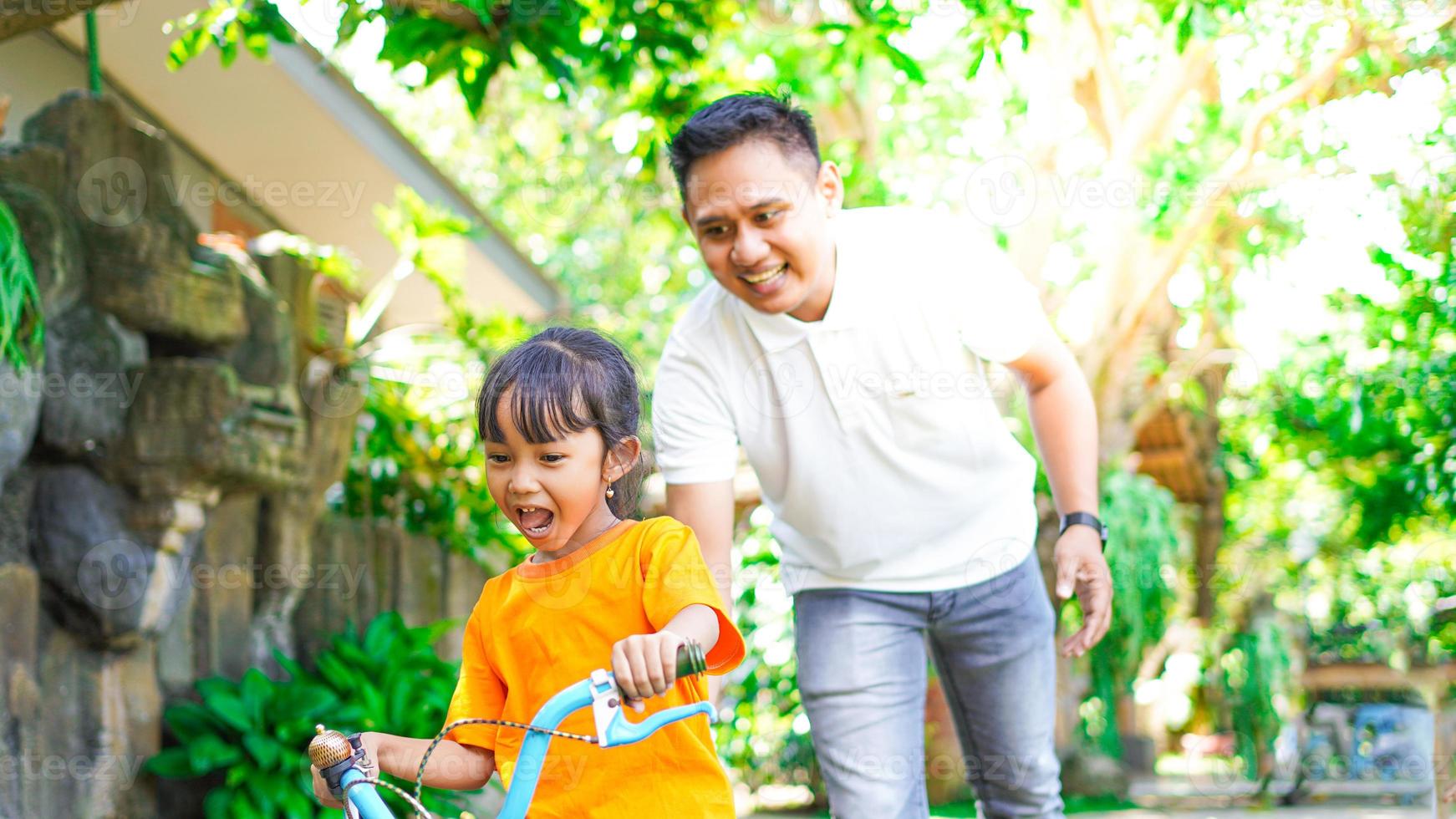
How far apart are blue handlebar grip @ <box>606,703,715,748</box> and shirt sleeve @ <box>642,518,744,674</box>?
0.73ft

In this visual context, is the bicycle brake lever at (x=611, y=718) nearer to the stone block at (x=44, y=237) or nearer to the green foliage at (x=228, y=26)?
the green foliage at (x=228, y=26)

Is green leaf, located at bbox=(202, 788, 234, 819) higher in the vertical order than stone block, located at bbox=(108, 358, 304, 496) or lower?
lower

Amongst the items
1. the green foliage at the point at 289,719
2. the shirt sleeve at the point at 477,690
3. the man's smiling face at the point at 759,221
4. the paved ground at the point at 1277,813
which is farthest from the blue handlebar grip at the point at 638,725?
the paved ground at the point at 1277,813

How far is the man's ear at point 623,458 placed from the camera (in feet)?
6.32

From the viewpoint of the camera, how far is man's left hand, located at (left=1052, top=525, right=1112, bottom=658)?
8.54 ft

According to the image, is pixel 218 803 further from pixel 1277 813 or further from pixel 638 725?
pixel 1277 813

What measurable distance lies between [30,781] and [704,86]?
3.16 m

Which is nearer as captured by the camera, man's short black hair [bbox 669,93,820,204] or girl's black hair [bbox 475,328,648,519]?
girl's black hair [bbox 475,328,648,519]

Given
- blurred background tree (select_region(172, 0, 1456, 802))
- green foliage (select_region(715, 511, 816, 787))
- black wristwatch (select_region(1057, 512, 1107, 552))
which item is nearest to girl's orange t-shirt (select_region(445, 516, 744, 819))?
black wristwatch (select_region(1057, 512, 1107, 552))

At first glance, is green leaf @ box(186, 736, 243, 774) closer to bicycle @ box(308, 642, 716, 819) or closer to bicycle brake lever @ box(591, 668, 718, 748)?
bicycle @ box(308, 642, 716, 819)

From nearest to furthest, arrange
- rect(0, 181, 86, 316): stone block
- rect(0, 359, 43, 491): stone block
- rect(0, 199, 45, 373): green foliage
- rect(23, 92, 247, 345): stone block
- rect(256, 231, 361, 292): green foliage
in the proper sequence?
rect(0, 199, 45, 373): green foliage < rect(0, 359, 43, 491): stone block < rect(0, 181, 86, 316): stone block < rect(23, 92, 247, 345): stone block < rect(256, 231, 361, 292): green foliage

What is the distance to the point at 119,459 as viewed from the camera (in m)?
4.42

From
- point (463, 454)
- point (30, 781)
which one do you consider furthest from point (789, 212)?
point (463, 454)

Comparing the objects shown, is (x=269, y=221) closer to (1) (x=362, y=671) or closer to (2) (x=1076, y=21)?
(1) (x=362, y=671)
